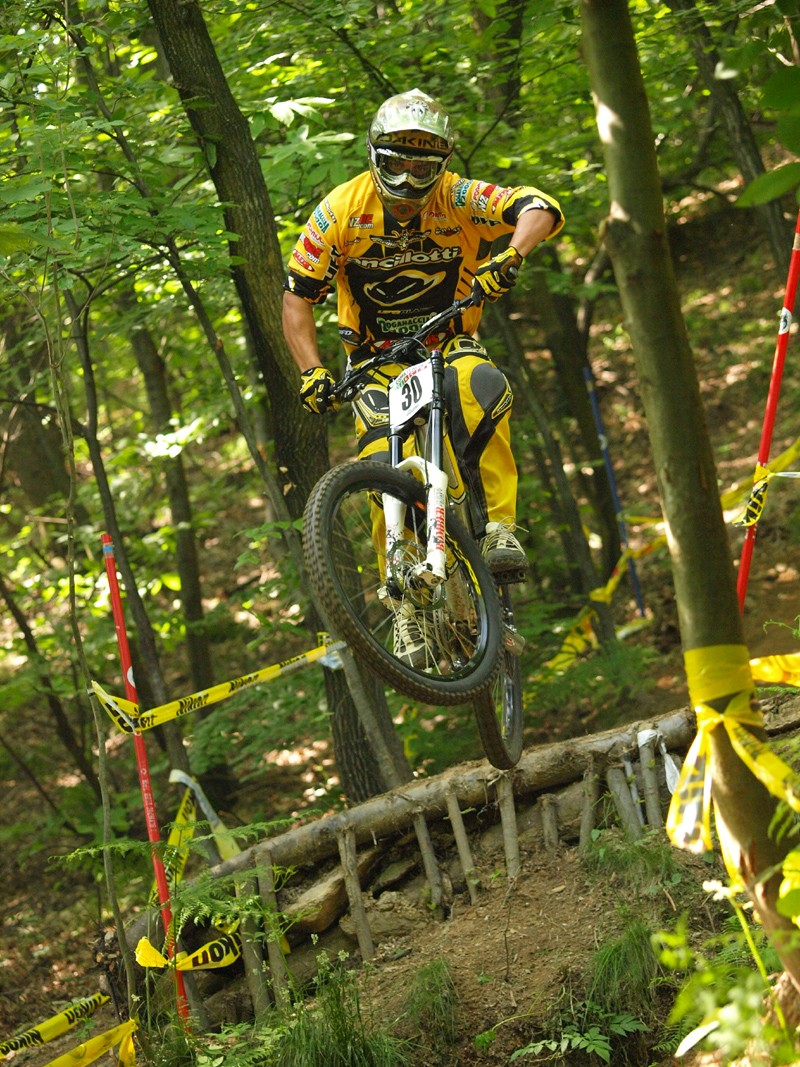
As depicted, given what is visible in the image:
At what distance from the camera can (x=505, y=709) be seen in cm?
463

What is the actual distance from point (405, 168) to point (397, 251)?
0.39 meters

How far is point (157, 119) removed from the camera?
5691 millimetres

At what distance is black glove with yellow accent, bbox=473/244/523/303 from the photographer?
4.01 meters

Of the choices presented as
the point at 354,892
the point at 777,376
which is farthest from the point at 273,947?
the point at 777,376

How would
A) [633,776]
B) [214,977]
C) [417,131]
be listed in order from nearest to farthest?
[417,131] → [633,776] → [214,977]

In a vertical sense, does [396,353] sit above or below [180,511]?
above

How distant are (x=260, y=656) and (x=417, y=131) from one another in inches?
305

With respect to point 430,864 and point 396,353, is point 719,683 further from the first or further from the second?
point 430,864

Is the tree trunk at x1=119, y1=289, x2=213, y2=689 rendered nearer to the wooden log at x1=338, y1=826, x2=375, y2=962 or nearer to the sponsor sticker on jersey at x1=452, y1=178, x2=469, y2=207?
the wooden log at x1=338, y1=826, x2=375, y2=962

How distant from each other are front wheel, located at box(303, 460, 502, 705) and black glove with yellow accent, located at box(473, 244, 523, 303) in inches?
29.1

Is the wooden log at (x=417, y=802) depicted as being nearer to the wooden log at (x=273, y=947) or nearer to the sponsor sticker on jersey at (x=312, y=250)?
the wooden log at (x=273, y=947)

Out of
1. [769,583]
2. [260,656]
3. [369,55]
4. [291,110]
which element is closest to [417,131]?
[291,110]

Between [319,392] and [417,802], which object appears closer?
[319,392]

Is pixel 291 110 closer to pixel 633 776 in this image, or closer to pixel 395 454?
pixel 395 454
